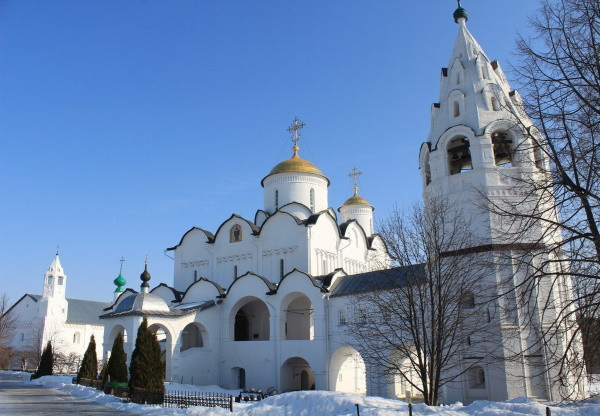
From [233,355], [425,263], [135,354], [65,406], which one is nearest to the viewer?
[425,263]

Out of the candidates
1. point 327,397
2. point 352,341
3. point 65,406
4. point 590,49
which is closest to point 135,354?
point 65,406

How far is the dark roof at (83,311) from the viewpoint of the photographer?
47406 mm

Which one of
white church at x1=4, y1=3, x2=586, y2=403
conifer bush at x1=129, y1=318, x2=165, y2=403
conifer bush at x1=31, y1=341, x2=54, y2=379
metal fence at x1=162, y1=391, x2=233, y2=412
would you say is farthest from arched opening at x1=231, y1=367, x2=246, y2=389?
conifer bush at x1=31, y1=341, x2=54, y2=379

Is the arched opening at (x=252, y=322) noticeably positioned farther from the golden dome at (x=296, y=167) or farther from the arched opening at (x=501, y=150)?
the arched opening at (x=501, y=150)

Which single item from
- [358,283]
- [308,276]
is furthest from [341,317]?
[308,276]

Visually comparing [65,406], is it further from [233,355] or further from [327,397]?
[233,355]

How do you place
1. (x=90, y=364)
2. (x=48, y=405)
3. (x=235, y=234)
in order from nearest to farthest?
(x=48, y=405) → (x=90, y=364) → (x=235, y=234)

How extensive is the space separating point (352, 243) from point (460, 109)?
12562 millimetres

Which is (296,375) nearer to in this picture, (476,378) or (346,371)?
(346,371)

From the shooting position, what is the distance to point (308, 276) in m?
22.3

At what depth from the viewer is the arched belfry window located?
27.4 meters

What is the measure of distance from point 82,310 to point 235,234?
2923cm

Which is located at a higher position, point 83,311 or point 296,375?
point 83,311

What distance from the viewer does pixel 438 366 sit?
1198cm
